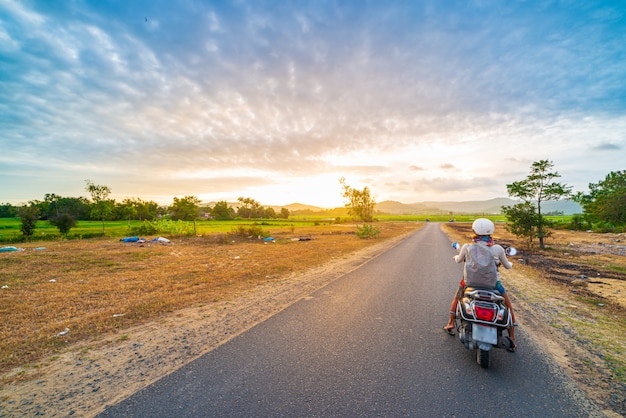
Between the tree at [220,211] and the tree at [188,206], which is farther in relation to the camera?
the tree at [220,211]

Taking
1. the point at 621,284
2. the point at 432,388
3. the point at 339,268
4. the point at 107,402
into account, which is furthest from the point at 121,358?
the point at 621,284

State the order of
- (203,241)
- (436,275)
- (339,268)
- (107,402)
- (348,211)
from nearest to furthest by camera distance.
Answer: (107,402) → (436,275) → (339,268) → (203,241) → (348,211)

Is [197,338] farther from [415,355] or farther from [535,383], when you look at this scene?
[535,383]

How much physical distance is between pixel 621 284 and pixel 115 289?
18762 mm

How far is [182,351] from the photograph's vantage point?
4.63m

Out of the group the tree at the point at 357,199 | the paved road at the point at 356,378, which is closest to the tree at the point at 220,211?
the tree at the point at 357,199

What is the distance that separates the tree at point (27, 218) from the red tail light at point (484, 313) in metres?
37.6

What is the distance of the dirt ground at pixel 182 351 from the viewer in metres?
3.38

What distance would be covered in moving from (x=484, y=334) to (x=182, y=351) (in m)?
5.25

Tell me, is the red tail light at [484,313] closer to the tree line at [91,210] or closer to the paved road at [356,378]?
the paved road at [356,378]

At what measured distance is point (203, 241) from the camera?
2536 cm

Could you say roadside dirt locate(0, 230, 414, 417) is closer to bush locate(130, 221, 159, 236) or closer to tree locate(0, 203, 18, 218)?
bush locate(130, 221, 159, 236)

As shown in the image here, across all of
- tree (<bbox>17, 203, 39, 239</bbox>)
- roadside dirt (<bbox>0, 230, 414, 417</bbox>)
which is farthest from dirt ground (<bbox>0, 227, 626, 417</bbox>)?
tree (<bbox>17, 203, 39, 239</bbox>)

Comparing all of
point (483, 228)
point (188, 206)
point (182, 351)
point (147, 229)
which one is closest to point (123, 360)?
point (182, 351)
